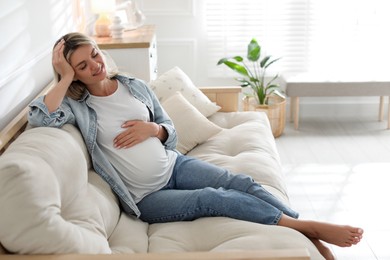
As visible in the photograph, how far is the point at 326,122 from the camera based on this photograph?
16.2ft

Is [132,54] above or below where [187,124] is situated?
above

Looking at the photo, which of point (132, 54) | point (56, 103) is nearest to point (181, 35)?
point (132, 54)

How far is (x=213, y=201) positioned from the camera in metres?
2.13

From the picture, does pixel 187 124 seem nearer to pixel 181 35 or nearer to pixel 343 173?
pixel 343 173

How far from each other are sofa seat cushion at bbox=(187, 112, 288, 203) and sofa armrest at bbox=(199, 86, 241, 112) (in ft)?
0.34

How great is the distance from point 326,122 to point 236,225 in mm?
3072

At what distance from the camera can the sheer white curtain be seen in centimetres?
487

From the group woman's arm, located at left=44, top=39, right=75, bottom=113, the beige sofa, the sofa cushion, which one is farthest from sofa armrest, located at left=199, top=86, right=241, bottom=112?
the sofa cushion

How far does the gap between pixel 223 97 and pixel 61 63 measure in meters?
1.54

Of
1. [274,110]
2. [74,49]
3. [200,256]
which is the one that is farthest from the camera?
[274,110]

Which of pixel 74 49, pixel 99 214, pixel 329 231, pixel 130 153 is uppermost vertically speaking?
pixel 74 49

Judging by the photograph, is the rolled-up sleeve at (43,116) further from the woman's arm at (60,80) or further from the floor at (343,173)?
the floor at (343,173)

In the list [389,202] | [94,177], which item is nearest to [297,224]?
[94,177]

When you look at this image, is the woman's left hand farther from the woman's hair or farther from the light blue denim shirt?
the woman's hair
